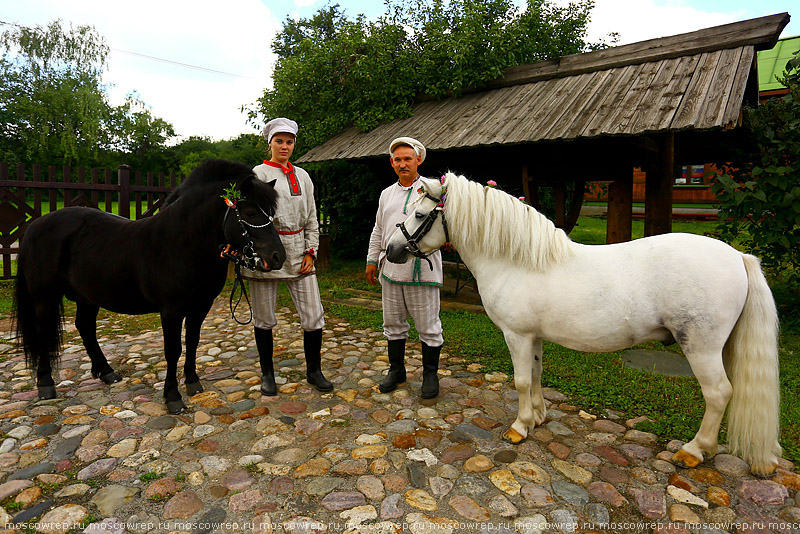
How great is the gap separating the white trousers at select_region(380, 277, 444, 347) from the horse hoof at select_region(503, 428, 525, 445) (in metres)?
1.00

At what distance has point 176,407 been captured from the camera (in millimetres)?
3418

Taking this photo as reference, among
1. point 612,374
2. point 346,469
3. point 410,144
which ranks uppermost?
point 410,144

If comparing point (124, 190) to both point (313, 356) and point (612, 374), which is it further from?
point (612, 374)

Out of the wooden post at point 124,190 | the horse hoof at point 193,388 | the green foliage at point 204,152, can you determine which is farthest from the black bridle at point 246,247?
the green foliage at point 204,152

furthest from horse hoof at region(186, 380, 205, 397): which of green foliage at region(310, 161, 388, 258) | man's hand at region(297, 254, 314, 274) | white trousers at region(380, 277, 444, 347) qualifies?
green foliage at region(310, 161, 388, 258)

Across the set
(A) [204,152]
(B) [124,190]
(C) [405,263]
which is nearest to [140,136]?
(A) [204,152]

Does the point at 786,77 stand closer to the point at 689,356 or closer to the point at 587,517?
the point at 689,356

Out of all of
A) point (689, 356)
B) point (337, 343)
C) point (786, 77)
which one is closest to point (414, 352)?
point (337, 343)

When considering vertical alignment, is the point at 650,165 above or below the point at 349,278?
above

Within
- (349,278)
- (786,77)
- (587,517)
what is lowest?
(587,517)

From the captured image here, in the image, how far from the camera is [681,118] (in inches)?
189

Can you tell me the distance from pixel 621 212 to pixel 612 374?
9.13 ft

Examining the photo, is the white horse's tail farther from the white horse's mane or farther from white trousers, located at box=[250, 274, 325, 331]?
white trousers, located at box=[250, 274, 325, 331]

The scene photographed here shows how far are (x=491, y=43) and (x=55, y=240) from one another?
8.03 metres
